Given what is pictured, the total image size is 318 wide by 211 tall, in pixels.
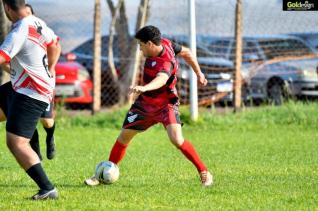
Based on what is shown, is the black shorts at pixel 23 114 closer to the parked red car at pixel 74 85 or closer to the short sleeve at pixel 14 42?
the short sleeve at pixel 14 42

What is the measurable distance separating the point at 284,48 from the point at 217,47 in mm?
1278

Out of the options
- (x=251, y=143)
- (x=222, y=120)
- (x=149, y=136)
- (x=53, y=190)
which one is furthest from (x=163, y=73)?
(x=222, y=120)

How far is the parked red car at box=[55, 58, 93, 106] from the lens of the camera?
49.3 feet

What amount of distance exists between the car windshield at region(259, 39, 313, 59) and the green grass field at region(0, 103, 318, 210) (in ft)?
5.89

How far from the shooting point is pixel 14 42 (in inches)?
247

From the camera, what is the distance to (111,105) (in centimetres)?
1486

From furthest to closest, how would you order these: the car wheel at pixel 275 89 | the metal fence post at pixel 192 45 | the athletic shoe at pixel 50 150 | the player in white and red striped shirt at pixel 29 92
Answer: the car wheel at pixel 275 89
the metal fence post at pixel 192 45
the athletic shoe at pixel 50 150
the player in white and red striped shirt at pixel 29 92

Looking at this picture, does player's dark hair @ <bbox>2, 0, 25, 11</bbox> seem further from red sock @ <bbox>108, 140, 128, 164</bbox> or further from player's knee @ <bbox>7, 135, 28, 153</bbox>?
red sock @ <bbox>108, 140, 128, 164</bbox>

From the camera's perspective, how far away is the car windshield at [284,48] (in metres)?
15.8

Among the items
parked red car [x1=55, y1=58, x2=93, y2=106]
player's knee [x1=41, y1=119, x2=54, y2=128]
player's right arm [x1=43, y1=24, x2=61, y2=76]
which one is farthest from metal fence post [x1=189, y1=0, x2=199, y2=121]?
player's right arm [x1=43, y1=24, x2=61, y2=76]

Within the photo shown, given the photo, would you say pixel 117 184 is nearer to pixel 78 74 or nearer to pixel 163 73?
pixel 163 73

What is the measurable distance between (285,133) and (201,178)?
5.30 meters

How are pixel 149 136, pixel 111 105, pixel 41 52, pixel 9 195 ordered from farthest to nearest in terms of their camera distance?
pixel 111 105
pixel 149 136
pixel 9 195
pixel 41 52

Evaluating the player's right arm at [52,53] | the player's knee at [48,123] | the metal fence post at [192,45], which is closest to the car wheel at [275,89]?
the metal fence post at [192,45]
